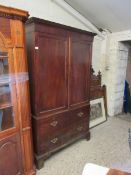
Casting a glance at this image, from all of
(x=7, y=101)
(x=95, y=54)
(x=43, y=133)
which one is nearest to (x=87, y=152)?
(x=43, y=133)

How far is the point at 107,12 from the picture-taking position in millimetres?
2775

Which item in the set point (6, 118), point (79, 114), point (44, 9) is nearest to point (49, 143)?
point (79, 114)

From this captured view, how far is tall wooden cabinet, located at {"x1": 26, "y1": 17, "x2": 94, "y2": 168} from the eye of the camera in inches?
72.1

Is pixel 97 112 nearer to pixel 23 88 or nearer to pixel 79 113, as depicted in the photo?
pixel 79 113

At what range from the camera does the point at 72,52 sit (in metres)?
2.18

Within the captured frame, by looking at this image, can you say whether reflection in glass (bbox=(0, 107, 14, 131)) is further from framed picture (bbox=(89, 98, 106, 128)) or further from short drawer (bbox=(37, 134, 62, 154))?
framed picture (bbox=(89, 98, 106, 128))

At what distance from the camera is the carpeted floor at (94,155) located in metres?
2.02

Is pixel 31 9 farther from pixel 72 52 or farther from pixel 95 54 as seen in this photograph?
pixel 95 54

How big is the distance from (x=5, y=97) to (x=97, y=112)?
2.36 meters

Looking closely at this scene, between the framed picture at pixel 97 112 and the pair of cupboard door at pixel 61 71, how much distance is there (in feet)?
2.85

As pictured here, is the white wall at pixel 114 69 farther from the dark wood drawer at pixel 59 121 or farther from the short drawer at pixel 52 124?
the short drawer at pixel 52 124

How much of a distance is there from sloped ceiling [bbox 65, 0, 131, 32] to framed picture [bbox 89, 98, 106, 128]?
1.65 m

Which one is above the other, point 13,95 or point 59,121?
point 13,95

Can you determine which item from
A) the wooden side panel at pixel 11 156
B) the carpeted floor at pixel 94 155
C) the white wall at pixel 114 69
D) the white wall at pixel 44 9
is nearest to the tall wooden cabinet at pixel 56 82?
the carpeted floor at pixel 94 155
